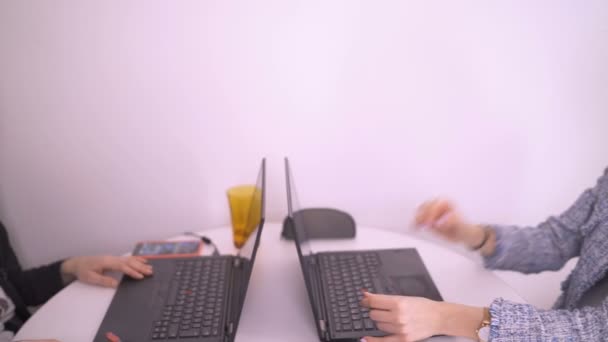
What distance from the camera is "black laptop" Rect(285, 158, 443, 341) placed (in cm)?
71

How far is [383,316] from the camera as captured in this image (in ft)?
2.22

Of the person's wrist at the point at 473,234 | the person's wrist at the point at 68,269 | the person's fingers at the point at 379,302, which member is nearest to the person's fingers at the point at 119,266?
the person's wrist at the point at 68,269

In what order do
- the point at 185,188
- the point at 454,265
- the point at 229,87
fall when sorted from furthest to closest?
1. the point at 185,188
2. the point at 229,87
3. the point at 454,265

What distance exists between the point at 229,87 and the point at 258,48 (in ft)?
0.42

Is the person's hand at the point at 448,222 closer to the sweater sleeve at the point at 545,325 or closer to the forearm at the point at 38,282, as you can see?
the sweater sleeve at the point at 545,325

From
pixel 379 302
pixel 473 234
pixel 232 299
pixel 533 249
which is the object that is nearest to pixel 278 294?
pixel 232 299

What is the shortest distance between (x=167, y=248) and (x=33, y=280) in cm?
33

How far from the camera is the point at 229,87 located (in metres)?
1.06

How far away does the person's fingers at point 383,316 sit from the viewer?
2.19 ft

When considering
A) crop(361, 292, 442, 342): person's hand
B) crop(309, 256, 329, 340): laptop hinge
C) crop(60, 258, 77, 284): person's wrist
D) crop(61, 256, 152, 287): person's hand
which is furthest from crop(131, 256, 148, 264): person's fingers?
crop(361, 292, 442, 342): person's hand

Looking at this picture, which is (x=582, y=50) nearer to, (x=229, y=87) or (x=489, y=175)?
(x=489, y=175)

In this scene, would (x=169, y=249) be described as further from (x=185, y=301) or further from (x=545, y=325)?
(x=545, y=325)

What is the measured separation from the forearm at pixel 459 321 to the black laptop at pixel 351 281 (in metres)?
0.09

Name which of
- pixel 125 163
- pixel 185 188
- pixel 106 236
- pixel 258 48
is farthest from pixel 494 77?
pixel 106 236
